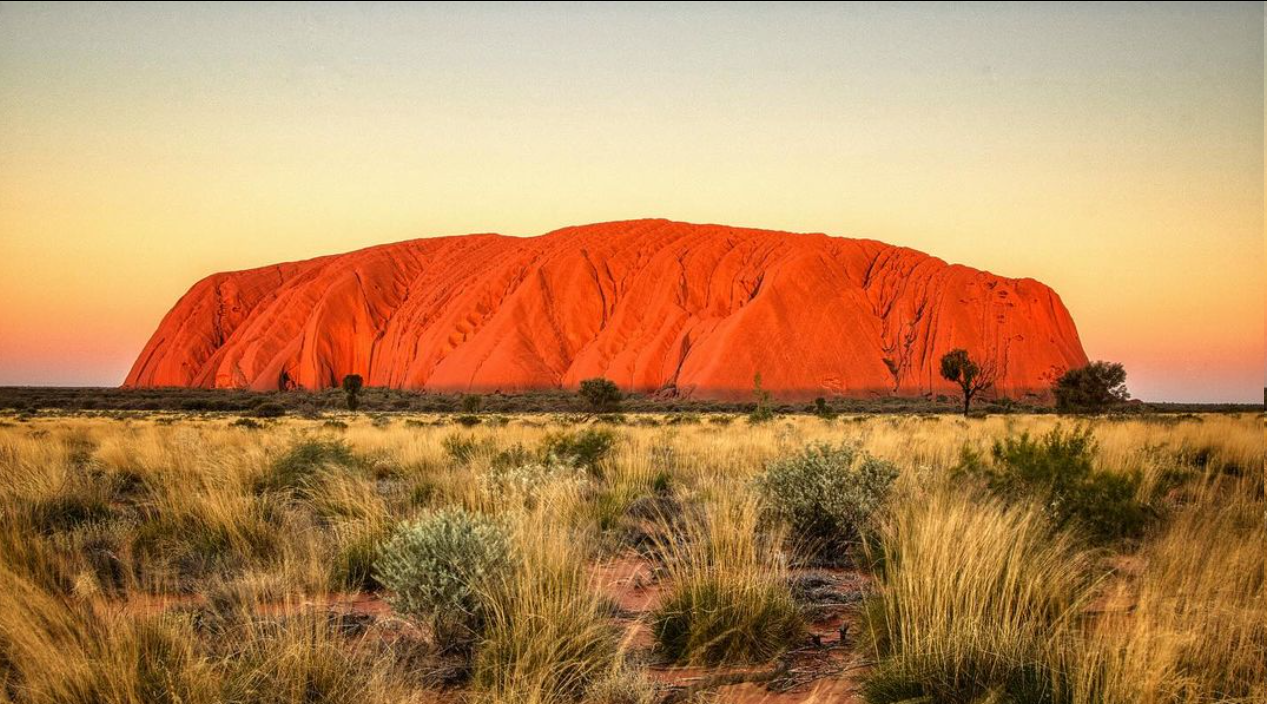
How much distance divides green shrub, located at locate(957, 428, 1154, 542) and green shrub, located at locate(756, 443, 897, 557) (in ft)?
4.56

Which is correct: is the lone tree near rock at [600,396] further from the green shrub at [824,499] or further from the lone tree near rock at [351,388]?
the green shrub at [824,499]

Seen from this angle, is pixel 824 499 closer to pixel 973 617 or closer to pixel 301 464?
pixel 973 617

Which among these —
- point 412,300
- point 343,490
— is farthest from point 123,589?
point 412,300

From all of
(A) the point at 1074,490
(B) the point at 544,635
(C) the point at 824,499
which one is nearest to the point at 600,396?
(C) the point at 824,499

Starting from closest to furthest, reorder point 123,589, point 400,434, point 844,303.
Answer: point 123,589 < point 400,434 < point 844,303

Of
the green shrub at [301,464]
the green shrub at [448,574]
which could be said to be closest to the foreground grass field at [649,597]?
the green shrub at [448,574]

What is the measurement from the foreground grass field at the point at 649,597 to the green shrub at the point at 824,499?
0.03 metres

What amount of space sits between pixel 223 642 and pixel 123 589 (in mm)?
1998

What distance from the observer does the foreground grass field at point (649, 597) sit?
124 inches

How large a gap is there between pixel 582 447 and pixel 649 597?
23.8ft

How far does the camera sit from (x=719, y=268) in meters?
81.1

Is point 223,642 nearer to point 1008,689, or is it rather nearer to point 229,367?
point 1008,689

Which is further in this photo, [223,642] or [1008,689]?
[223,642]

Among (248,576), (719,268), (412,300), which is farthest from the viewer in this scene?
(412,300)
